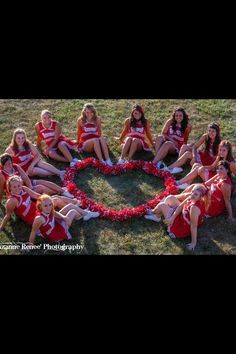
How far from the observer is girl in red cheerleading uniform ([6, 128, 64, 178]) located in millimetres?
9734

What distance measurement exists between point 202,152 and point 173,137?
2.45ft

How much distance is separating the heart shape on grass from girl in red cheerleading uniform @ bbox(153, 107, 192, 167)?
0.40 meters

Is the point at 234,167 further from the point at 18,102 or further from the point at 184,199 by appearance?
the point at 18,102

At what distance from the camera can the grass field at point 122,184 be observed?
28.3ft

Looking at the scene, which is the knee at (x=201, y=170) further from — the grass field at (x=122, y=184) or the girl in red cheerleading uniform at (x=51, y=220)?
the girl in red cheerleading uniform at (x=51, y=220)

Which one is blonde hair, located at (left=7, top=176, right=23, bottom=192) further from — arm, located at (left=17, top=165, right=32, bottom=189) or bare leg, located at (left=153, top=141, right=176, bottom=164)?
bare leg, located at (left=153, top=141, right=176, bottom=164)

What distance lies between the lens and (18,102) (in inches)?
502

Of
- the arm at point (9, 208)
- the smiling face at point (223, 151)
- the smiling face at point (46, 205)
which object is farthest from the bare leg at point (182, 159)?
the arm at point (9, 208)

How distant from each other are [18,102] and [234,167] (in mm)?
5834

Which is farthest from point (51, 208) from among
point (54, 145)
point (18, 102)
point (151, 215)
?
point (18, 102)

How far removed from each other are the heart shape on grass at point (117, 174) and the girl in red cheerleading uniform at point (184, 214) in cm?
28

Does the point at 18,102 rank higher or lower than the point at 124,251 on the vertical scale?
higher

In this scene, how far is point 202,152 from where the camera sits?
1022 cm

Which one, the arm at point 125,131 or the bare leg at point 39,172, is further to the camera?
the arm at point 125,131
